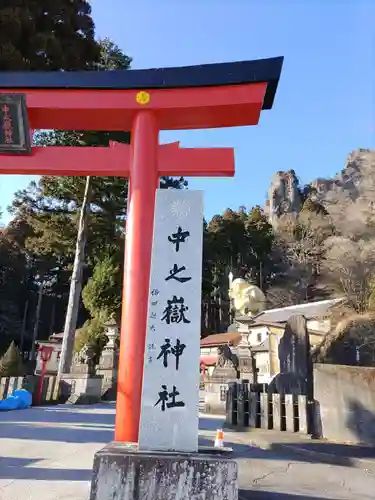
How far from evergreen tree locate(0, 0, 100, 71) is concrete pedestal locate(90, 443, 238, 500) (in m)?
9.33

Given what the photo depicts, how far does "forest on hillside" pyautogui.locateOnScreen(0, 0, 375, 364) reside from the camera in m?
10.6

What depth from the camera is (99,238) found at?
2202cm

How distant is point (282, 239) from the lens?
40.7 meters

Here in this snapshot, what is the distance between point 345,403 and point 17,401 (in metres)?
8.55

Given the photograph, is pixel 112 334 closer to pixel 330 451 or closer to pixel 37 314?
pixel 330 451

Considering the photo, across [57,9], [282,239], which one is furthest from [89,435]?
[282,239]

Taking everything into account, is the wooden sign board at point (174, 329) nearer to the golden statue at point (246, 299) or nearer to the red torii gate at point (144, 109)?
the red torii gate at point (144, 109)

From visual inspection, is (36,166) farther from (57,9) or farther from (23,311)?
(23,311)

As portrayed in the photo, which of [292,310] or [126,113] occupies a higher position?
[292,310]

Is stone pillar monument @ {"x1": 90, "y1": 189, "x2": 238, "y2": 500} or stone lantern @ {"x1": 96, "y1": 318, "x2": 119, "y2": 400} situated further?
stone lantern @ {"x1": 96, "y1": 318, "x2": 119, "y2": 400}

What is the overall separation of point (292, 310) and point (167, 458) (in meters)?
27.7

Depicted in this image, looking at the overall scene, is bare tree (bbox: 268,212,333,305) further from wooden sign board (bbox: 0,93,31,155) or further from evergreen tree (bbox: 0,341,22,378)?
wooden sign board (bbox: 0,93,31,155)

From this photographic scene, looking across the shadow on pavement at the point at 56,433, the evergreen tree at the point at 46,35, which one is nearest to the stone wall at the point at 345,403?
the shadow on pavement at the point at 56,433

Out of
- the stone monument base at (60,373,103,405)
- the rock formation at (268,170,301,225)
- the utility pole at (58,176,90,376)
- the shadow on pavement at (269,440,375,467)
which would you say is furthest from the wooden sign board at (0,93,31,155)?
the rock formation at (268,170,301,225)
